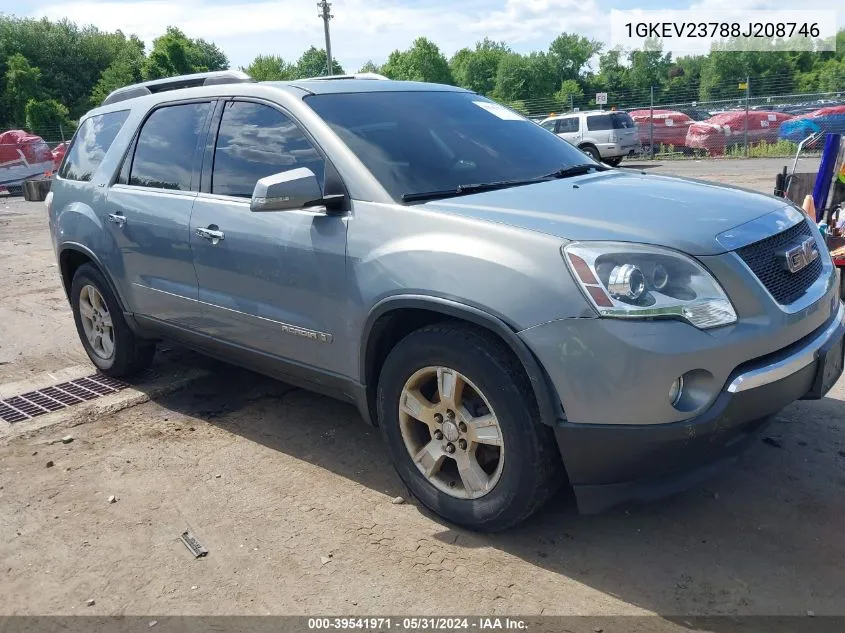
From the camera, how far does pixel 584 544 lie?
3.07 metres

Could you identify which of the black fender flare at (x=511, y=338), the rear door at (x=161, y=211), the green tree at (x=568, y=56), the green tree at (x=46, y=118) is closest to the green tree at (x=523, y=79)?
the green tree at (x=568, y=56)

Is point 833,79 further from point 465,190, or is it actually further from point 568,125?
point 465,190

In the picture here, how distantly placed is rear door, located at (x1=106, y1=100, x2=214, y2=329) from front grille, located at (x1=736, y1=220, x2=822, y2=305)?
9.29 feet

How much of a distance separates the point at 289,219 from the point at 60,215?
2564 millimetres

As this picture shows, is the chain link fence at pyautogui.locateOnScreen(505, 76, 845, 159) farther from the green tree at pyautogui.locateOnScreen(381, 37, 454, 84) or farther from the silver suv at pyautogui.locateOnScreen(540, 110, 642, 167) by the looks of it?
the green tree at pyautogui.locateOnScreen(381, 37, 454, 84)

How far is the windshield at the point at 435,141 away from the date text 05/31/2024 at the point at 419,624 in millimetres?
1704

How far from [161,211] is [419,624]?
2793mm

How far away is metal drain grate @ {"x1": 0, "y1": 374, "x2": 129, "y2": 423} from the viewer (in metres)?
4.86

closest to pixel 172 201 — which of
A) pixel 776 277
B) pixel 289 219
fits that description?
pixel 289 219

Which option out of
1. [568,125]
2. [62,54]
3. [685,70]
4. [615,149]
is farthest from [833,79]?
[62,54]

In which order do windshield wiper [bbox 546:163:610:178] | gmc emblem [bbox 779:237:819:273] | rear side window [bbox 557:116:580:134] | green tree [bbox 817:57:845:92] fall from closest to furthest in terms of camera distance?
1. gmc emblem [bbox 779:237:819:273]
2. windshield wiper [bbox 546:163:610:178]
3. rear side window [bbox 557:116:580:134]
4. green tree [bbox 817:57:845:92]

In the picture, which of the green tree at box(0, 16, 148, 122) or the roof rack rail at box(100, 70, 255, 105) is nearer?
the roof rack rail at box(100, 70, 255, 105)

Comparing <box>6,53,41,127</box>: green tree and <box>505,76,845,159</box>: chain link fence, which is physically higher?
<box>6,53,41,127</box>: green tree

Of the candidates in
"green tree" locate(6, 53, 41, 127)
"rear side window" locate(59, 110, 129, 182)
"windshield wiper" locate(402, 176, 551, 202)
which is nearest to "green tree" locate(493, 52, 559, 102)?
"green tree" locate(6, 53, 41, 127)
